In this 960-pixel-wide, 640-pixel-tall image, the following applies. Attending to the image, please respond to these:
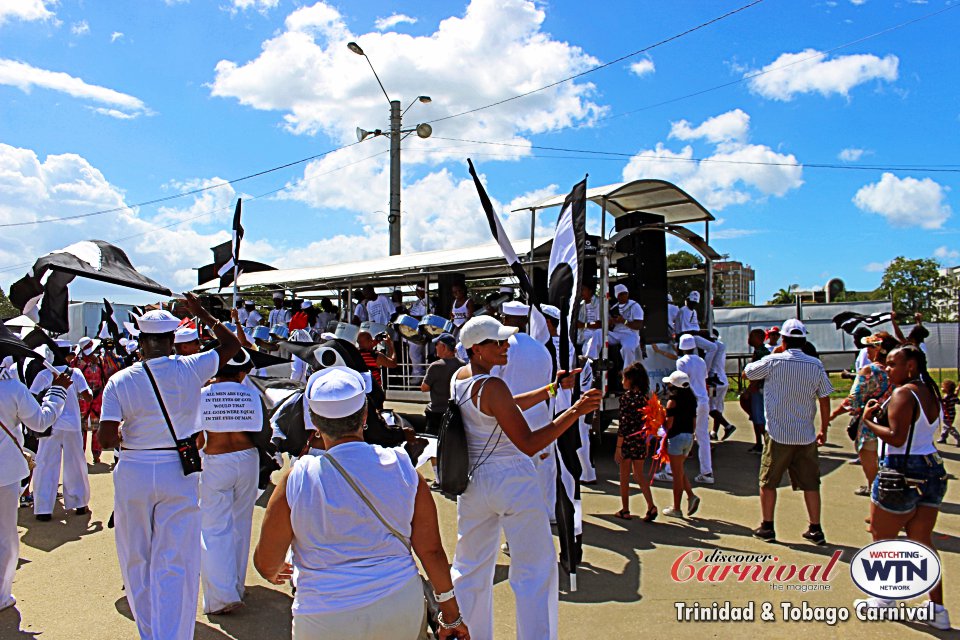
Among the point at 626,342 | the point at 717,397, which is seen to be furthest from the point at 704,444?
the point at 717,397

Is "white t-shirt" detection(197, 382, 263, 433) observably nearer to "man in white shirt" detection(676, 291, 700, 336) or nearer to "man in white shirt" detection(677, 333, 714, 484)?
"man in white shirt" detection(677, 333, 714, 484)

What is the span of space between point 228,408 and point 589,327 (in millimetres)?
5423

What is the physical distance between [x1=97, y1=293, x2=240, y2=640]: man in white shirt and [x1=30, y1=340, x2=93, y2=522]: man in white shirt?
4.32 metres

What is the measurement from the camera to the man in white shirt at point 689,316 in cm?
→ 1168

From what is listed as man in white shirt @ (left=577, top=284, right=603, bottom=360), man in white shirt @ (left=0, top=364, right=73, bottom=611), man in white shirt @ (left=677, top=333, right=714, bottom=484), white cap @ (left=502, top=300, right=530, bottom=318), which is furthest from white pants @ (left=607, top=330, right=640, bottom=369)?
man in white shirt @ (left=0, top=364, right=73, bottom=611)

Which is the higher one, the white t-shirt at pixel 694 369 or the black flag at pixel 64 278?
the black flag at pixel 64 278

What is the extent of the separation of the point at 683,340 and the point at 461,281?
167 inches

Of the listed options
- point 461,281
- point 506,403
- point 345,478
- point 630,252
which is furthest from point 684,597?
point 461,281

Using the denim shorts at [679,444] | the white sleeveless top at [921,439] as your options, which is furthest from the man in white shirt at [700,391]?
the white sleeveless top at [921,439]

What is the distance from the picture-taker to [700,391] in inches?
311

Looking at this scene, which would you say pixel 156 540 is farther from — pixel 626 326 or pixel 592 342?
pixel 626 326

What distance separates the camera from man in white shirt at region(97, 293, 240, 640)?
12.4ft

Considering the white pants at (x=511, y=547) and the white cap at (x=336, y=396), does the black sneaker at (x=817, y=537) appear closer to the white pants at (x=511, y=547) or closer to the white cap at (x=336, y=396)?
the white pants at (x=511, y=547)

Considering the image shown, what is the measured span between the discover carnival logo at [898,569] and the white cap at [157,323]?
4528 millimetres
